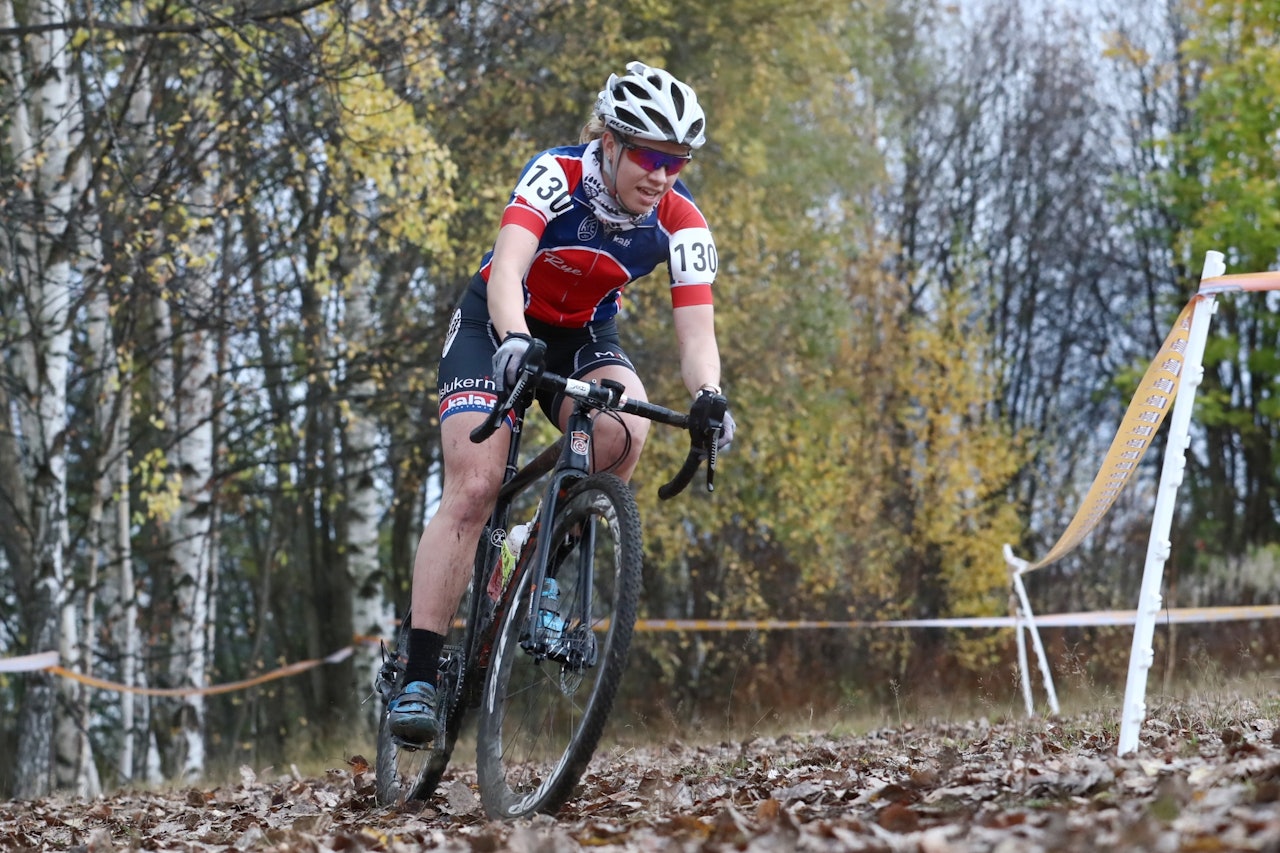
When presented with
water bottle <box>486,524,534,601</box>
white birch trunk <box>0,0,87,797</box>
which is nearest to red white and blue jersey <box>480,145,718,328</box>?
water bottle <box>486,524,534,601</box>

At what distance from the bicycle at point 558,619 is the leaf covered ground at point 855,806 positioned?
204 millimetres

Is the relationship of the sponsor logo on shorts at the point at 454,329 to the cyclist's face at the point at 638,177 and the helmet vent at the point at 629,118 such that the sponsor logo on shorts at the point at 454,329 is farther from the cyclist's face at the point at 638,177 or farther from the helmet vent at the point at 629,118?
the helmet vent at the point at 629,118

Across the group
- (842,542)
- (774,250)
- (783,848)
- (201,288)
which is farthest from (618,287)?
(842,542)

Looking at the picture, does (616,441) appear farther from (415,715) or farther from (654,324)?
(654,324)

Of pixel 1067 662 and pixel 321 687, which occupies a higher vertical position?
pixel 1067 662

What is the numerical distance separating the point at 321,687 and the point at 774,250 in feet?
31.1

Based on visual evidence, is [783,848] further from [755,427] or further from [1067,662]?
[755,427]

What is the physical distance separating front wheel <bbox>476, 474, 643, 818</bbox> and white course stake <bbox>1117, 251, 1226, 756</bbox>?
1513 millimetres

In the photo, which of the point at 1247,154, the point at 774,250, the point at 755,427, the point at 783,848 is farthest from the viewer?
the point at 1247,154

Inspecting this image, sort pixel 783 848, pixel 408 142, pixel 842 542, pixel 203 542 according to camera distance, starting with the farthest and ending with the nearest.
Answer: pixel 842 542, pixel 203 542, pixel 408 142, pixel 783 848

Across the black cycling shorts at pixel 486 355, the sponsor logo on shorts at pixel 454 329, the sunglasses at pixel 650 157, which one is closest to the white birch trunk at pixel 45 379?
the sponsor logo on shorts at pixel 454 329

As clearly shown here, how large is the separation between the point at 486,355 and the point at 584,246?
54cm

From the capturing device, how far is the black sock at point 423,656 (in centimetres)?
531

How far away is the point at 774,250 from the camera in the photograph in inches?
883
